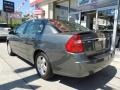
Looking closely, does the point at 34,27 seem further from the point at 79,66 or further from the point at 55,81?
the point at 79,66

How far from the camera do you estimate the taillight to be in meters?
3.77

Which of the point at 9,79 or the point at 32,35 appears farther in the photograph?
the point at 32,35

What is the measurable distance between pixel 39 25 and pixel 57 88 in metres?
1.83

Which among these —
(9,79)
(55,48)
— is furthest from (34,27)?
(9,79)

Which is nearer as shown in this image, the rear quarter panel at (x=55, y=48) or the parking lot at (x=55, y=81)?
the rear quarter panel at (x=55, y=48)

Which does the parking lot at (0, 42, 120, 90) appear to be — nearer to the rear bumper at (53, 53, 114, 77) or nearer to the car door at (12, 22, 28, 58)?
the rear bumper at (53, 53, 114, 77)

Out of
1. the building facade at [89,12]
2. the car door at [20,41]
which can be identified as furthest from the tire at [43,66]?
the building facade at [89,12]

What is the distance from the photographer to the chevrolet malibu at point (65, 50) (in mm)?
3777

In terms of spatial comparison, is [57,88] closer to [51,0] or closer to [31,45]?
[31,45]

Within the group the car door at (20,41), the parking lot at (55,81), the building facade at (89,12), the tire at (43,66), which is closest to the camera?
the parking lot at (55,81)

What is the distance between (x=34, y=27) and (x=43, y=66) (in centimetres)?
129

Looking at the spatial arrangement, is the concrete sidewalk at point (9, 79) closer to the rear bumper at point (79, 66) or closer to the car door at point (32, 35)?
the car door at point (32, 35)

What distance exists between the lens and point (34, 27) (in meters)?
5.34

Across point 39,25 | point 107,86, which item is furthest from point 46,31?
point 107,86
